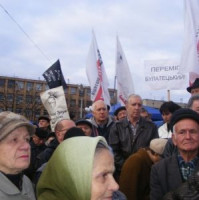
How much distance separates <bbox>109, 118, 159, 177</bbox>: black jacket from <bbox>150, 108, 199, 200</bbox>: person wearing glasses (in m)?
1.43

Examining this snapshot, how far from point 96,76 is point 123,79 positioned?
2.10 feet

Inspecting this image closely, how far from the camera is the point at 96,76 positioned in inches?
286

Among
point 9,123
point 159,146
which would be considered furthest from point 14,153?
point 159,146

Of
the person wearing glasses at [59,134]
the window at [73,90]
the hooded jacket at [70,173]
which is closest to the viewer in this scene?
the hooded jacket at [70,173]

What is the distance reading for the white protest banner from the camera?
5645mm

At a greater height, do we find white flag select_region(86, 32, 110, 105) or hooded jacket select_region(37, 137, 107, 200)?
white flag select_region(86, 32, 110, 105)

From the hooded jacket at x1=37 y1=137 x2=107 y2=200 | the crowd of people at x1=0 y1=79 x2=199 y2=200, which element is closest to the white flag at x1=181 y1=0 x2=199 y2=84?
the crowd of people at x1=0 y1=79 x2=199 y2=200

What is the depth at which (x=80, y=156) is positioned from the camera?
4.83 feet

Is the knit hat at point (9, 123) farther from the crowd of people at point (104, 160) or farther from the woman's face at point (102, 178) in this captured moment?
the woman's face at point (102, 178)

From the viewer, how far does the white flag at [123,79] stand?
7.28 metres

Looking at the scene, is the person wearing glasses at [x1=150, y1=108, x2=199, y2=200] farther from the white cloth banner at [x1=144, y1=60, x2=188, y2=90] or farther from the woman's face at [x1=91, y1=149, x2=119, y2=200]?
the white cloth banner at [x1=144, y1=60, x2=188, y2=90]

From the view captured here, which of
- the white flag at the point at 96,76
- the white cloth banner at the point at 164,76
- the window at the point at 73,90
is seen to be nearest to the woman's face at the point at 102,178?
the white flag at the point at 96,76

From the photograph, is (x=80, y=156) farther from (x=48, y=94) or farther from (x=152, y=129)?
(x=48, y=94)

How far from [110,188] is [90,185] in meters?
0.16
